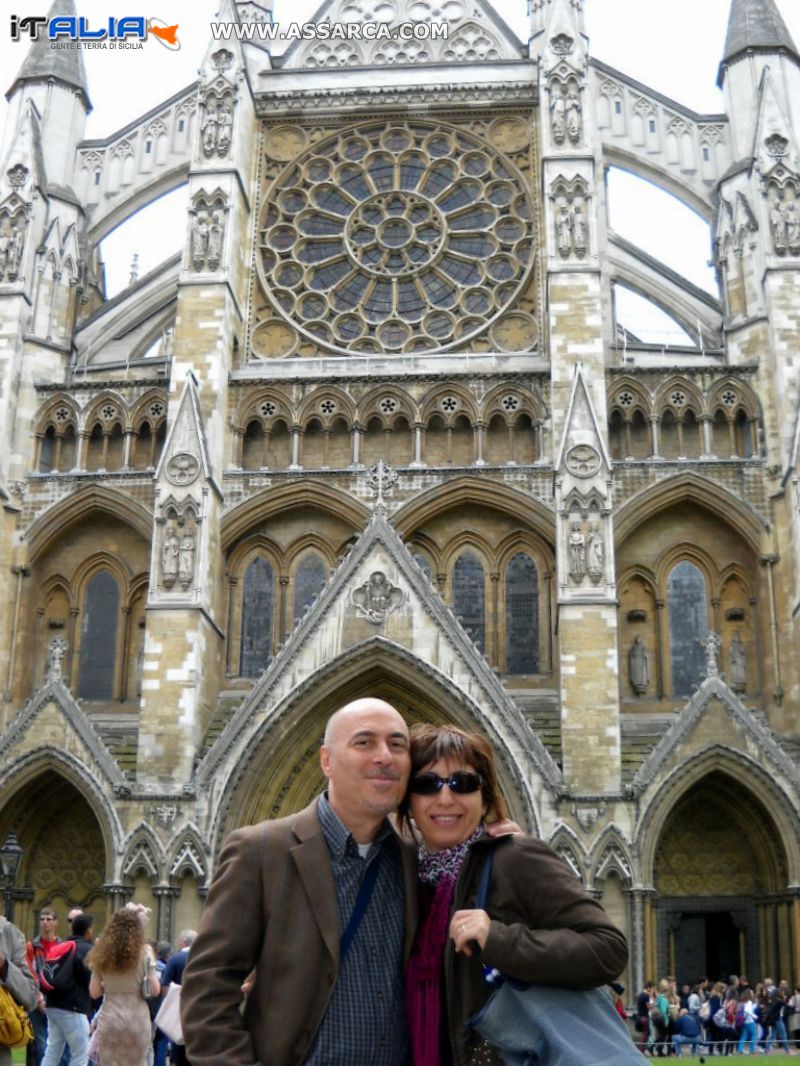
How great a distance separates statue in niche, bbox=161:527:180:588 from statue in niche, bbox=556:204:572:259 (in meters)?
8.92

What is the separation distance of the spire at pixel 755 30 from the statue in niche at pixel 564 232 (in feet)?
19.2

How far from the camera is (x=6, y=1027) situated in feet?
20.6

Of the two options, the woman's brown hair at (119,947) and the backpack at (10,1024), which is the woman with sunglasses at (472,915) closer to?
the backpack at (10,1024)

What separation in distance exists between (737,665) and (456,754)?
20.2 metres

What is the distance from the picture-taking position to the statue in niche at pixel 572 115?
24797 mm

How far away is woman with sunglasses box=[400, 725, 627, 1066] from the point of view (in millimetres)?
3281

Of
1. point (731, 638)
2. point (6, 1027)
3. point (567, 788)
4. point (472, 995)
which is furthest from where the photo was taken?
point (731, 638)

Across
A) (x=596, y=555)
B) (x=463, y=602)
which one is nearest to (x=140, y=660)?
(x=463, y=602)

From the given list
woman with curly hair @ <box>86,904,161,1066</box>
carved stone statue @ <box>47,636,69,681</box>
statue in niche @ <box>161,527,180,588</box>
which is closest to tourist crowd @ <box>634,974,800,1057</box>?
statue in niche @ <box>161,527,180,588</box>

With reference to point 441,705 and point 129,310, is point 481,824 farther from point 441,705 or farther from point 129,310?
point 129,310

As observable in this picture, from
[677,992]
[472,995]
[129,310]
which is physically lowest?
[677,992]

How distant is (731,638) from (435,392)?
23.4 ft

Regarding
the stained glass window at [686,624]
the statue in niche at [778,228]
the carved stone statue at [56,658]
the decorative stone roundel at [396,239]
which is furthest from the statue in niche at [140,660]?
the statue in niche at [778,228]

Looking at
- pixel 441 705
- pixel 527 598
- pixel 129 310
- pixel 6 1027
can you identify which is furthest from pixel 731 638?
pixel 6 1027
